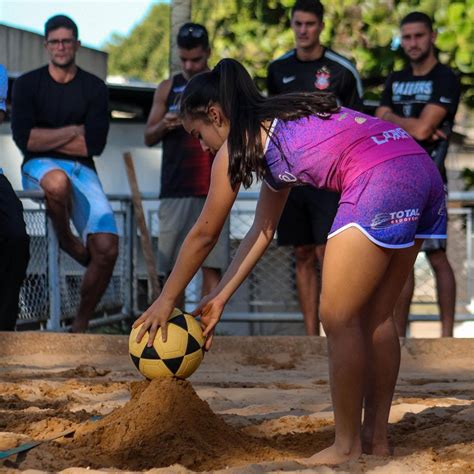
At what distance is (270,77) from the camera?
848 cm

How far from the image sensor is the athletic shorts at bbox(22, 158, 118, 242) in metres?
8.61

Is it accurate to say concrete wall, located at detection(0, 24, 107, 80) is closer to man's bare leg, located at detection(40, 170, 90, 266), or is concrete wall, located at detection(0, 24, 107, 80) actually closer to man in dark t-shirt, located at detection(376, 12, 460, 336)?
man's bare leg, located at detection(40, 170, 90, 266)

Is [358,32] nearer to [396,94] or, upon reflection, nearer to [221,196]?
[396,94]

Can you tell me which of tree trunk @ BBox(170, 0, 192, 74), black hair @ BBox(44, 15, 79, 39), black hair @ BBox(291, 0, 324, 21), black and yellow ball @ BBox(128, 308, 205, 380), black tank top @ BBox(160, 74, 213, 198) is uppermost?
tree trunk @ BBox(170, 0, 192, 74)

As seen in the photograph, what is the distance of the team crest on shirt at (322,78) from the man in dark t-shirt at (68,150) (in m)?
1.82

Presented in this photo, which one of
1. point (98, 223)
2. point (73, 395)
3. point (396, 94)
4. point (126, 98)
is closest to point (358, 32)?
point (126, 98)

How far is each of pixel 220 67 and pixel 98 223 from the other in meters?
4.29

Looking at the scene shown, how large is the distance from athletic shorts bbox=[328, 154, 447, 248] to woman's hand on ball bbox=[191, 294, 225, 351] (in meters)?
0.86

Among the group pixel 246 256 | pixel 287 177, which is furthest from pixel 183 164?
pixel 287 177

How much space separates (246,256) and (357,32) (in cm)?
Answer: 818

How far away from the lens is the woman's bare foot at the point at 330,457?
4320mm

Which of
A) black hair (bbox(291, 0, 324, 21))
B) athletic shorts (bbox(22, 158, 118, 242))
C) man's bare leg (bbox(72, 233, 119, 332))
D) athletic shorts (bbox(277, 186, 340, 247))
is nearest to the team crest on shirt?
black hair (bbox(291, 0, 324, 21))

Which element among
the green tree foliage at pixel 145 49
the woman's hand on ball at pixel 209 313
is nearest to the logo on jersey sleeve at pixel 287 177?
the woman's hand on ball at pixel 209 313

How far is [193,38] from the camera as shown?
28.1 feet
